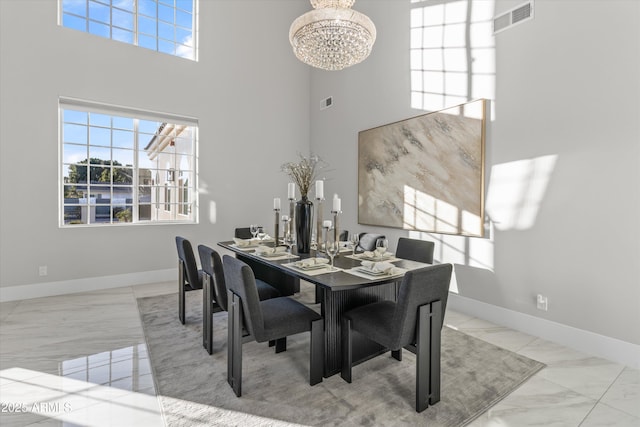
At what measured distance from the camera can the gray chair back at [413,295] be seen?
1803 millimetres

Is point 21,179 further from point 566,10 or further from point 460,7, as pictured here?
point 566,10

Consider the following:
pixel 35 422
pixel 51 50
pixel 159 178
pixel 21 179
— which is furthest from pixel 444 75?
pixel 21 179

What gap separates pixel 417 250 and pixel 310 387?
1616 mm

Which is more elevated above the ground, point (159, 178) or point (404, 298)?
point (159, 178)

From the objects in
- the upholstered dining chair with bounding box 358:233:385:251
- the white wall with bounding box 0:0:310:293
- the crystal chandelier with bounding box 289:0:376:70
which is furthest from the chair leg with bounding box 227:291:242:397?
the white wall with bounding box 0:0:310:293

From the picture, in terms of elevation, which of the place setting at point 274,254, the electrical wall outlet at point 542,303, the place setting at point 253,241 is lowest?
the electrical wall outlet at point 542,303

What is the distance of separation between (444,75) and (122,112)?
14.4 ft

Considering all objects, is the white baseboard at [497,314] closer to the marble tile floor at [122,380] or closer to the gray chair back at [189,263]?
the marble tile floor at [122,380]

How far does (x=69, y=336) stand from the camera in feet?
9.74

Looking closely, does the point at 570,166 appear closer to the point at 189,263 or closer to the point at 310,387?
the point at 310,387

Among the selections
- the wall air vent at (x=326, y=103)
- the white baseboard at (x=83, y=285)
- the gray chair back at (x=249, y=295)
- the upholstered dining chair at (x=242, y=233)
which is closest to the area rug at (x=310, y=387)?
the gray chair back at (x=249, y=295)

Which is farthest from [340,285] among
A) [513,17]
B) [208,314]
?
[513,17]

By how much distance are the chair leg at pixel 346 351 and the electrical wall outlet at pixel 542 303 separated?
6.57 feet

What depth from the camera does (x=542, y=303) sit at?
3.00 m
